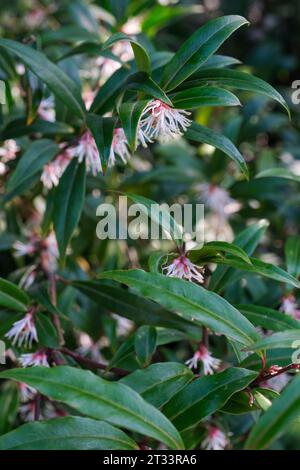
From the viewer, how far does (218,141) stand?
926 mm

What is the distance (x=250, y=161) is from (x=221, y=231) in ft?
1.04

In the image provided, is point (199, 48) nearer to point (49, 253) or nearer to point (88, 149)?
point (88, 149)

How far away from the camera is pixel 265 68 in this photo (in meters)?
2.41

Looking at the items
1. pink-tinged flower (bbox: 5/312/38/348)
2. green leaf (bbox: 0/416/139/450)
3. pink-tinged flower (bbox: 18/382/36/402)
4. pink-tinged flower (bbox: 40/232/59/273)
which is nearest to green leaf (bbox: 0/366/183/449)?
green leaf (bbox: 0/416/139/450)

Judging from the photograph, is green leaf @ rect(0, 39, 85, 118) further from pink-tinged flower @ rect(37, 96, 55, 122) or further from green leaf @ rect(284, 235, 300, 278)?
green leaf @ rect(284, 235, 300, 278)

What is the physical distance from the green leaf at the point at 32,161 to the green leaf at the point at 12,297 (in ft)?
0.55

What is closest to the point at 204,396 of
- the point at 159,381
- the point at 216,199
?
the point at 159,381

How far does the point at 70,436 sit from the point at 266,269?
0.30 metres

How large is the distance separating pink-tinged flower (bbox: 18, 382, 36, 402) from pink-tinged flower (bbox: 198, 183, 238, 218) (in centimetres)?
61

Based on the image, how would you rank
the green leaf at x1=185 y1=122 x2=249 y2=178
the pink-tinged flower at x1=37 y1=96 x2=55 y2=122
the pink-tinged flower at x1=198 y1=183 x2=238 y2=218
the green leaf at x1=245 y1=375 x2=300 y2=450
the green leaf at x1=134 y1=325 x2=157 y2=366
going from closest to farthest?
the green leaf at x1=245 y1=375 x2=300 y2=450 < the green leaf at x1=185 y1=122 x2=249 y2=178 < the green leaf at x1=134 y1=325 x2=157 y2=366 < the pink-tinged flower at x1=37 y1=96 x2=55 y2=122 < the pink-tinged flower at x1=198 y1=183 x2=238 y2=218

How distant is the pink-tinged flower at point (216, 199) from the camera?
5.25ft

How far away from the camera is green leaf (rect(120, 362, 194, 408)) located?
2.89ft
